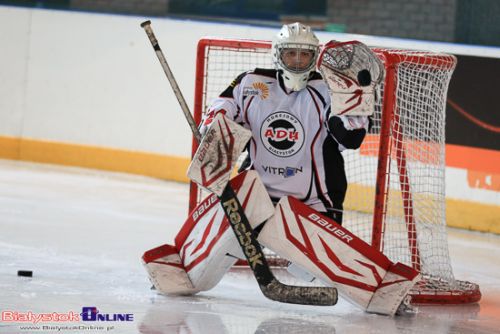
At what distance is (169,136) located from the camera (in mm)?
8875

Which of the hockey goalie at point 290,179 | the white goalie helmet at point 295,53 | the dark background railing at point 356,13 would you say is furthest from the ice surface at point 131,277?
the dark background railing at point 356,13

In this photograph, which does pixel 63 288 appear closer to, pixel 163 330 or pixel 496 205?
pixel 163 330

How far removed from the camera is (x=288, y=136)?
4891 millimetres

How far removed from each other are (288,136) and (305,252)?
52cm

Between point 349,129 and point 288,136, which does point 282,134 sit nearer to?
point 288,136

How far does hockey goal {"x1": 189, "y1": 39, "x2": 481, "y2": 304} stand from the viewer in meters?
5.14

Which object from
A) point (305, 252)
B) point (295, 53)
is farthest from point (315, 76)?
point (305, 252)

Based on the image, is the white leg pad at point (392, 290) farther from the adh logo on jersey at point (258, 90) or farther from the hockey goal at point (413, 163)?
the adh logo on jersey at point (258, 90)

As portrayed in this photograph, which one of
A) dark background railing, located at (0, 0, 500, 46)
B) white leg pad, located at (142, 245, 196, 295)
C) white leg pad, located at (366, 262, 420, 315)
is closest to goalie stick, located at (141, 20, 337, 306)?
white leg pad, located at (366, 262, 420, 315)

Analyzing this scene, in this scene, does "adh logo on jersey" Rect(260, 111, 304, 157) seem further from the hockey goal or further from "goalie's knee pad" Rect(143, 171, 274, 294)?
the hockey goal

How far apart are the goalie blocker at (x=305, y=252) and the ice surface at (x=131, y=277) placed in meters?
0.09

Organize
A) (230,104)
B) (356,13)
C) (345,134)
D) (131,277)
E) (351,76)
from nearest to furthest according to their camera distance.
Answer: (351,76) → (345,134) → (230,104) → (131,277) → (356,13)
